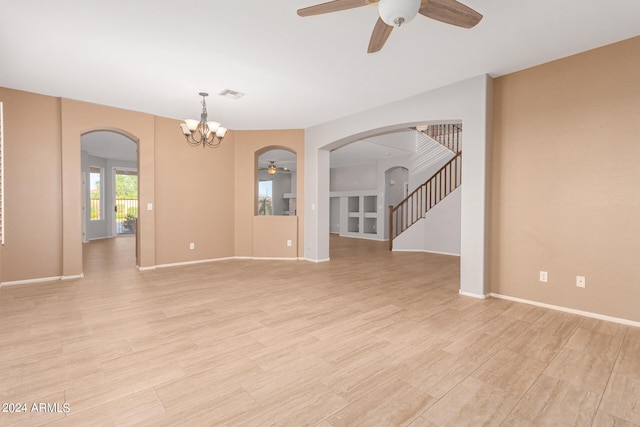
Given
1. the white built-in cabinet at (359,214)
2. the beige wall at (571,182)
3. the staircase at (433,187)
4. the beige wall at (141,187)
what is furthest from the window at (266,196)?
the beige wall at (571,182)

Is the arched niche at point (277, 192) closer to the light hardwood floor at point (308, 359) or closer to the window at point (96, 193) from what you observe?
the window at point (96, 193)

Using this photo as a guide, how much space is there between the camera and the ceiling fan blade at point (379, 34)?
7.25 feet

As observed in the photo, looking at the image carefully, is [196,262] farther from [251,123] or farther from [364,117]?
[364,117]

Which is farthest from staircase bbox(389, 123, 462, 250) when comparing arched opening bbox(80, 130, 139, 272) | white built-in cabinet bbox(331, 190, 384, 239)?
arched opening bbox(80, 130, 139, 272)

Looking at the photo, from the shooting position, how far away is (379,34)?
2.32 meters

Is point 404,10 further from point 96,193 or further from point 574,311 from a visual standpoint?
point 96,193

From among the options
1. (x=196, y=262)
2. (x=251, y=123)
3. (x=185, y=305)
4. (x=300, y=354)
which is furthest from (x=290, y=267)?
(x=300, y=354)

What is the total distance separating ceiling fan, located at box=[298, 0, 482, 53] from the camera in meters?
1.89

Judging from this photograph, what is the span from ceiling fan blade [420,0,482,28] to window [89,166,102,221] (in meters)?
11.3

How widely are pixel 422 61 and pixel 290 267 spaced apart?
13.3ft

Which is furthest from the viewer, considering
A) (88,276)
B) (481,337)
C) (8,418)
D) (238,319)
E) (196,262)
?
(196,262)

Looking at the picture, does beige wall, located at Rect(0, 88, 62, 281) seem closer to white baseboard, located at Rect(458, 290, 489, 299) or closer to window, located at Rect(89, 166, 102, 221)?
white baseboard, located at Rect(458, 290, 489, 299)

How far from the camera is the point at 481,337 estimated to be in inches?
106

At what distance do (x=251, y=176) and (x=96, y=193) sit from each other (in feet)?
22.9
